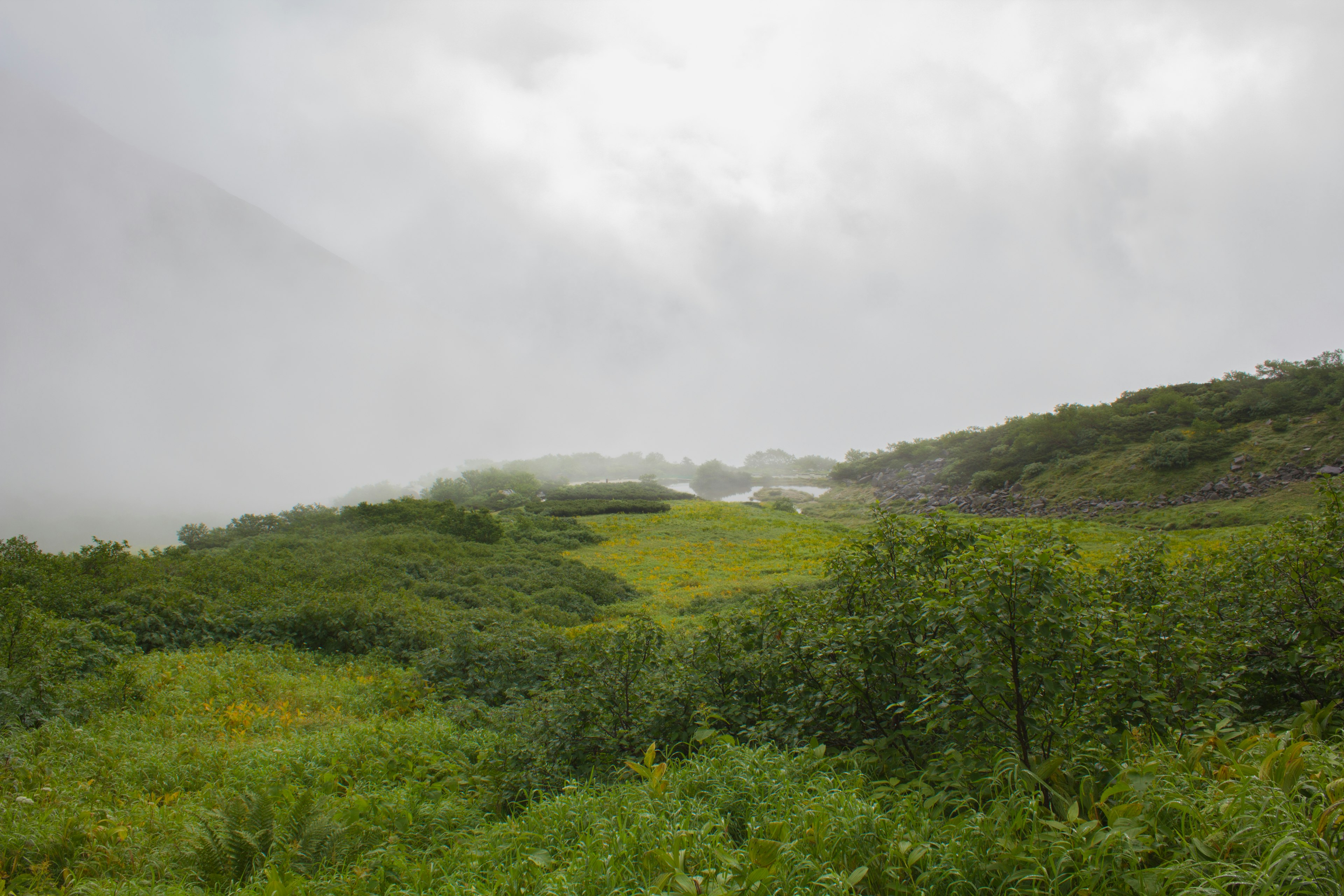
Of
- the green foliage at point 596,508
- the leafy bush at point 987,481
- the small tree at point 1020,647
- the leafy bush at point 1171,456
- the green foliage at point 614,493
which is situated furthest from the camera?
the green foliage at point 614,493

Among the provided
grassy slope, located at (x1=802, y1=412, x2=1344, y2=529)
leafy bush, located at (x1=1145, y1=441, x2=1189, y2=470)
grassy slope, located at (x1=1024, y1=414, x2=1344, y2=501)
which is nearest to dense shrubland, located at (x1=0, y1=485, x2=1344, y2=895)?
grassy slope, located at (x1=802, y1=412, x2=1344, y2=529)

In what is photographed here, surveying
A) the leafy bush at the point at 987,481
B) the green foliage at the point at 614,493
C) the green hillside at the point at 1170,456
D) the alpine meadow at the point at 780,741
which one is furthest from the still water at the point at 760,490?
the alpine meadow at the point at 780,741

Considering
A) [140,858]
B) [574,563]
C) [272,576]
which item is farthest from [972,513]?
[140,858]

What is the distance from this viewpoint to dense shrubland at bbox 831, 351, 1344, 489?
2242 centimetres

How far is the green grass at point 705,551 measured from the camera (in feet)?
56.4

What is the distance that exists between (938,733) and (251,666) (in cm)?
1046

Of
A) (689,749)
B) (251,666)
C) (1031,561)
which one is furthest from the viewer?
(251,666)

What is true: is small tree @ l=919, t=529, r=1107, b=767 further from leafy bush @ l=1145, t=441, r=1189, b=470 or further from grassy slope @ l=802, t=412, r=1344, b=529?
leafy bush @ l=1145, t=441, r=1189, b=470

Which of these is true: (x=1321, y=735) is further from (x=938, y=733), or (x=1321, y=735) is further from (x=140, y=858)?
(x=140, y=858)

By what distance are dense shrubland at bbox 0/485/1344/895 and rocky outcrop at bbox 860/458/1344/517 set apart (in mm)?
2675

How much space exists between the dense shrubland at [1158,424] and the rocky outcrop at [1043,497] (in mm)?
1225

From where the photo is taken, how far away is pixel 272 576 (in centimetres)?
1394

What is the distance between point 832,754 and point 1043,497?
88.0ft

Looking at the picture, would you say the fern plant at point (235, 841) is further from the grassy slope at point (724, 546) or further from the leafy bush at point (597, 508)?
the leafy bush at point (597, 508)
